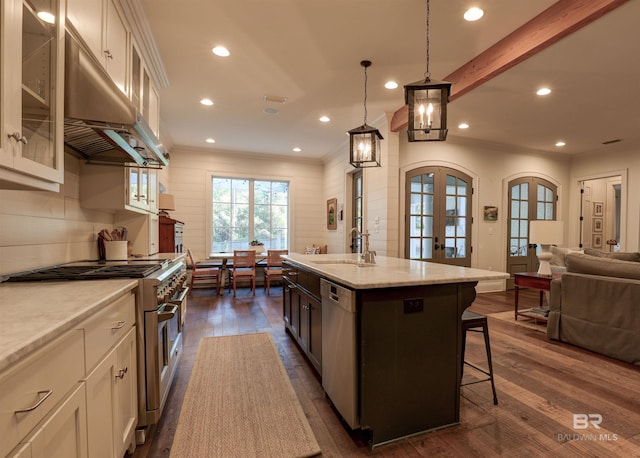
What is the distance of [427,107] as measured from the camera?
2.04m

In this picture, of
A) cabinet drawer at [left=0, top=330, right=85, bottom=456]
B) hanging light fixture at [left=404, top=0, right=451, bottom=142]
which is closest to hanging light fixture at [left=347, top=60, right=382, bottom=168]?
hanging light fixture at [left=404, top=0, right=451, bottom=142]

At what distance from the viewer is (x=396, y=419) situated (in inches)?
66.4

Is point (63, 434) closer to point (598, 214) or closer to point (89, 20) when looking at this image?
point (89, 20)

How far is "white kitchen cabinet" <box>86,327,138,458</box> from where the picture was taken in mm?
1118

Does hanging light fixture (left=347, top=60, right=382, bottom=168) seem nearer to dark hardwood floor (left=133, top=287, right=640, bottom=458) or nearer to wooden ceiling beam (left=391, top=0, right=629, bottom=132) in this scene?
wooden ceiling beam (left=391, top=0, right=629, bottom=132)

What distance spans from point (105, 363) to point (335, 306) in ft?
3.79

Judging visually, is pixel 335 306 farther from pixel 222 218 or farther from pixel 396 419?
pixel 222 218

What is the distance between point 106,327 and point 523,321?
447 centimetres

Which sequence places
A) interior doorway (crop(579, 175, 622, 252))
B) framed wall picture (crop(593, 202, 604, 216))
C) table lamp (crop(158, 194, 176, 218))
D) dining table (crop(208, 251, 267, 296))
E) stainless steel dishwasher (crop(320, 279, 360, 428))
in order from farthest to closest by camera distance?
framed wall picture (crop(593, 202, 604, 216))
interior doorway (crop(579, 175, 622, 252))
dining table (crop(208, 251, 267, 296))
table lamp (crop(158, 194, 176, 218))
stainless steel dishwasher (crop(320, 279, 360, 428))

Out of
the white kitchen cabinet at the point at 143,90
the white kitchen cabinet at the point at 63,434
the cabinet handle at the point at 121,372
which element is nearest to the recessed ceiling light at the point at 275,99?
the white kitchen cabinet at the point at 143,90

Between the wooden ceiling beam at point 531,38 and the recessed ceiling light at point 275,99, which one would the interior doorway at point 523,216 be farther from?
the recessed ceiling light at point 275,99

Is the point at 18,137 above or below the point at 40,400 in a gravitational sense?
above

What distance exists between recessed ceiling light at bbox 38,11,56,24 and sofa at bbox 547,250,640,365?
4.34 meters

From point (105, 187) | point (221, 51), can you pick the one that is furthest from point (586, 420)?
point (221, 51)
